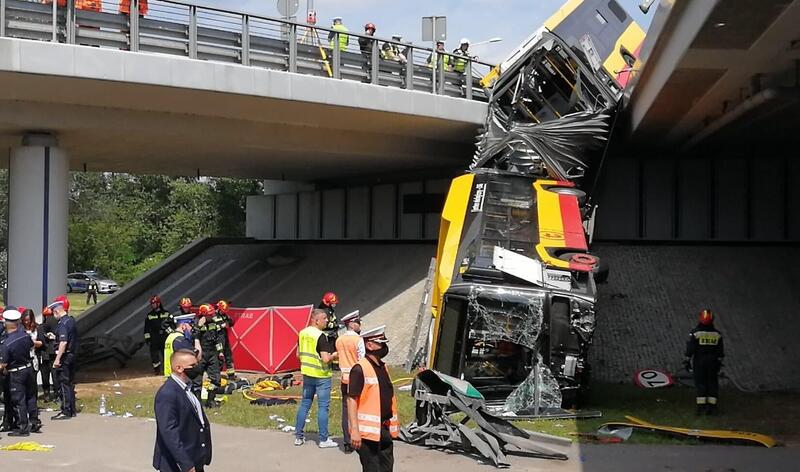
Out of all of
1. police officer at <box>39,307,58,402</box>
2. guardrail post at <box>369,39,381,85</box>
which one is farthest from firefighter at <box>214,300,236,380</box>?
guardrail post at <box>369,39,381,85</box>

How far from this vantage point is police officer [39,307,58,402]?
15.6 m

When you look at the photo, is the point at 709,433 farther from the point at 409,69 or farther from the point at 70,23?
the point at 70,23

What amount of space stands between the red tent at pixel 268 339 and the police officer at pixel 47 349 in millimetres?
4192

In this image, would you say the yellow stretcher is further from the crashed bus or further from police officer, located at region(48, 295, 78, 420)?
police officer, located at region(48, 295, 78, 420)

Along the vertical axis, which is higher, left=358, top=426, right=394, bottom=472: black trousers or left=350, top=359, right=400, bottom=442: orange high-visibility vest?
left=350, top=359, right=400, bottom=442: orange high-visibility vest

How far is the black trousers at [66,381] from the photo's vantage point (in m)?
14.0

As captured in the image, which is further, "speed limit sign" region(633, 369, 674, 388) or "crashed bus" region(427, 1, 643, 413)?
"speed limit sign" region(633, 369, 674, 388)

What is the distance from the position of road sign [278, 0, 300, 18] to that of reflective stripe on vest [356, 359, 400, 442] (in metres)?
12.5

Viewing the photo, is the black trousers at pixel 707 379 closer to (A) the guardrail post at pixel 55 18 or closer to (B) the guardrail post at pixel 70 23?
(B) the guardrail post at pixel 70 23

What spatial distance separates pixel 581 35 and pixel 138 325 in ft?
46.3

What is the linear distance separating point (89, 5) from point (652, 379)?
467 inches

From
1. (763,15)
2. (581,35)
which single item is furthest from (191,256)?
(763,15)

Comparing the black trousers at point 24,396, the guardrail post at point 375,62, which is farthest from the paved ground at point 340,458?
the guardrail post at point 375,62

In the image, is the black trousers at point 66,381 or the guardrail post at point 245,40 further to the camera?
the guardrail post at point 245,40
